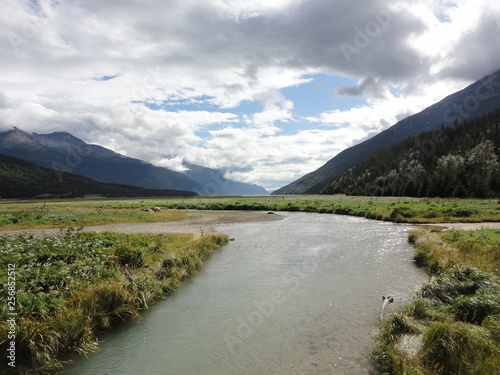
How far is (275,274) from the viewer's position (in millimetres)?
22641

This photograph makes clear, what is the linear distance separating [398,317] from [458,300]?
8.95 feet

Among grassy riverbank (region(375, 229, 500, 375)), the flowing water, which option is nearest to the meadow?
grassy riverbank (region(375, 229, 500, 375))

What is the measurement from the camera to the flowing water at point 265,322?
36.2 ft

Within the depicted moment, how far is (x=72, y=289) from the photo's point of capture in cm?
1409

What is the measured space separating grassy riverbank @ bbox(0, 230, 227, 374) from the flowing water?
0.82 meters

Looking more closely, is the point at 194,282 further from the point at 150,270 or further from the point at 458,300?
the point at 458,300

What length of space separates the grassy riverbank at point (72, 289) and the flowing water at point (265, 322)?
82cm

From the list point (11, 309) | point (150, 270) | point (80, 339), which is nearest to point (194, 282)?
point (150, 270)

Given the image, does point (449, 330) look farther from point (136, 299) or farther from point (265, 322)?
point (136, 299)

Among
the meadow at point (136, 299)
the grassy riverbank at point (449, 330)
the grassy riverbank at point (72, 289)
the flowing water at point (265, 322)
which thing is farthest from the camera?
the flowing water at point (265, 322)

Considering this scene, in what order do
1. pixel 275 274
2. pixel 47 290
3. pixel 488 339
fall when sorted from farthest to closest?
pixel 275 274, pixel 47 290, pixel 488 339

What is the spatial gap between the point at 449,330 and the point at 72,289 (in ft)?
51.0

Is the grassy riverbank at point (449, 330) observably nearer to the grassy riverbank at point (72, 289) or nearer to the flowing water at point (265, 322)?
the flowing water at point (265, 322)

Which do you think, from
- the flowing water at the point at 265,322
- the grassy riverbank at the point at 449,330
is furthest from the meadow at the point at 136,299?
the flowing water at the point at 265,322
